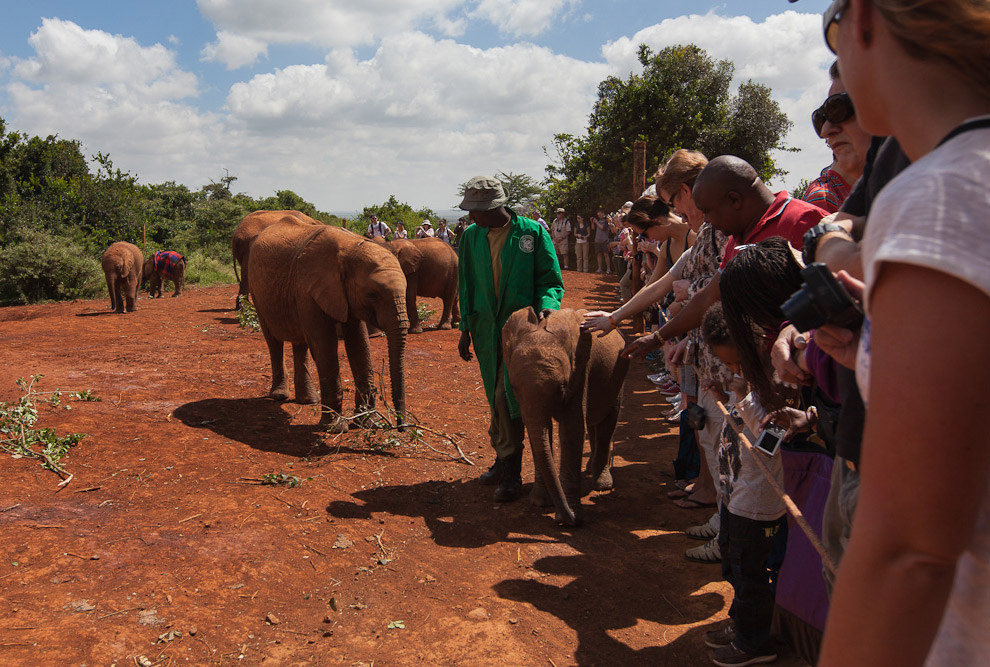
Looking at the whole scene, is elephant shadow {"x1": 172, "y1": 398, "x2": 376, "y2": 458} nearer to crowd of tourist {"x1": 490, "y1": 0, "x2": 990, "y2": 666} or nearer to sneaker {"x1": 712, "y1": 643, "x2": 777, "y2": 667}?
sneaker {"x1": 712, "y1": 643, "x2": 777, "y2": 667}

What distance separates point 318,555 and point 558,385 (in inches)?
77.4

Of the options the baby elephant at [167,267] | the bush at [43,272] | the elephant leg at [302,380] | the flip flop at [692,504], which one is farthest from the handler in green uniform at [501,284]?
the bush at [43,272]

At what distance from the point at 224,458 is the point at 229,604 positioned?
8.80ft

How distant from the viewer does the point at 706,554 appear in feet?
14.8

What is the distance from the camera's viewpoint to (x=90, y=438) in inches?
251

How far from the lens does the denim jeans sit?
3215 millimetres

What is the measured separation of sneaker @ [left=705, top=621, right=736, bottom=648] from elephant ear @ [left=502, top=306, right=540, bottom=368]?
2312mm

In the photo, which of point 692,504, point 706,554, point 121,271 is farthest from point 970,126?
point 121,271

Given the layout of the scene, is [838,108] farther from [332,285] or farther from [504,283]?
[332,285]

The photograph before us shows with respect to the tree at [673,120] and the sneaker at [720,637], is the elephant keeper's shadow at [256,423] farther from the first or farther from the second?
the tree at [673,120]

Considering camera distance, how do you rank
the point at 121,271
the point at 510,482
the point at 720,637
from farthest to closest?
the point at 121,271 < the point at 510,482 < the point at 720,637

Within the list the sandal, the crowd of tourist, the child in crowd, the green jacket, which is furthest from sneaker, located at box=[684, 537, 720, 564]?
the crowd of tourist

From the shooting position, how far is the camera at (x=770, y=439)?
307 cm

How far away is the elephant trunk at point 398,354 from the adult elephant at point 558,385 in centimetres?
185
